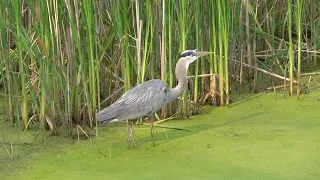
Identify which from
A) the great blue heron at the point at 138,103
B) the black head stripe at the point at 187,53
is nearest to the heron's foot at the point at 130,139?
the great blue heron at the point at 138,103

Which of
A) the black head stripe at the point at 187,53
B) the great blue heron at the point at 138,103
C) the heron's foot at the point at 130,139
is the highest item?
the black head stripe at the point at 187,53

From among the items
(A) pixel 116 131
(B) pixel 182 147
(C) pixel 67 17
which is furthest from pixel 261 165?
(C) pixel 67 17

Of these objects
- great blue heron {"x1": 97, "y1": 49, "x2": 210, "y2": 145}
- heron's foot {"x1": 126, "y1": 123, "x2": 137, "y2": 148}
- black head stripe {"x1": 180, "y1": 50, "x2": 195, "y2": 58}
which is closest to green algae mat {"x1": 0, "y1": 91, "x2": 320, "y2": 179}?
heron's foot {"x1": 126, "y1": 123, "x2": 137, "y2": 148}

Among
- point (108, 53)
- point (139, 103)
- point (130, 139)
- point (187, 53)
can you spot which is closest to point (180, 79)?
point (187, 53)

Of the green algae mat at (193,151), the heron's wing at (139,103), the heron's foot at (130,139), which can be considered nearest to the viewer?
the green algae mat at (193,151)

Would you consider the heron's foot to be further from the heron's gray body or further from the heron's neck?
the heron's neck

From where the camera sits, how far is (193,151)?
364 cm

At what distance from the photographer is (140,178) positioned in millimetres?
3209

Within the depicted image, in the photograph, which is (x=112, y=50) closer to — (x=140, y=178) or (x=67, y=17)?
(x=67, y=17)

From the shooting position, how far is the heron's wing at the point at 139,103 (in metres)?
3.76

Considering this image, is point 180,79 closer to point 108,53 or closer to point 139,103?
point 139,103

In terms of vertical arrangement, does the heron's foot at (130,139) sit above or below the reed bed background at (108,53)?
below

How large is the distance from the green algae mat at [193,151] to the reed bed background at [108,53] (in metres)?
0.16

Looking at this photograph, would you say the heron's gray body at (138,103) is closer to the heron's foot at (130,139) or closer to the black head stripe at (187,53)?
the heron's foot at (130,139)
